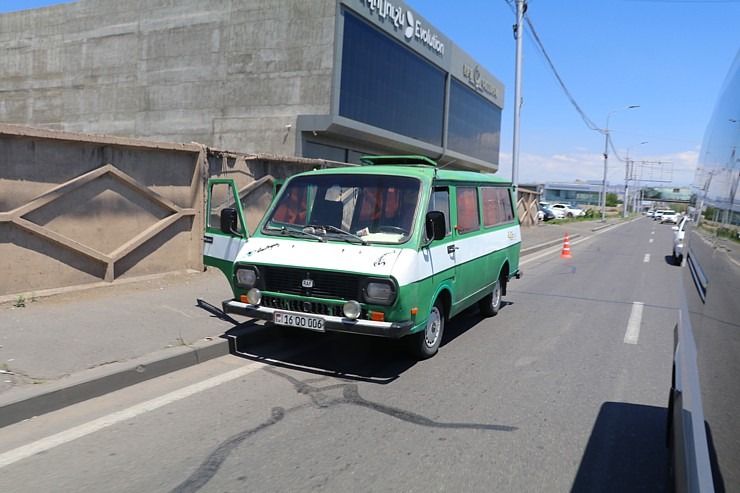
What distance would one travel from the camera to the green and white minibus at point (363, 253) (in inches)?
210

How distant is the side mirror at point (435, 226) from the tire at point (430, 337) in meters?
0.80

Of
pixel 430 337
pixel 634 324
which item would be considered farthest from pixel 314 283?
pixel 634 324

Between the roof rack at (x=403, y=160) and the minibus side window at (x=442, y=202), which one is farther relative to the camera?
the roof rack at (x=403, y=160)

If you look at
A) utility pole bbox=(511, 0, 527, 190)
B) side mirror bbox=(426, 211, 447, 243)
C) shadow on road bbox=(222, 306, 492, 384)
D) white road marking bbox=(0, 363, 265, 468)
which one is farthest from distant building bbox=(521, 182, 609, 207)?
white road marking bbox=(0, 363, 265, 468)

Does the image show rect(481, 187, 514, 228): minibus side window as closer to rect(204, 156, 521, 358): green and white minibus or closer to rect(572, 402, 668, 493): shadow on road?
rect(204, 156, 521, 358): green and white minibus

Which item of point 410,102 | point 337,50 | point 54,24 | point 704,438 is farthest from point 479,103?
point 704,438

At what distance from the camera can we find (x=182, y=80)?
30531 millimetres

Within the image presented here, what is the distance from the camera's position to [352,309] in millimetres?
5320

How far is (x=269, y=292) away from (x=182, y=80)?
92.0 feet

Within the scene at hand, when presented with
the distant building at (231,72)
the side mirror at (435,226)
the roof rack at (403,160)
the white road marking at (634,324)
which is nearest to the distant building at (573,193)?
the distant building at (231,72)

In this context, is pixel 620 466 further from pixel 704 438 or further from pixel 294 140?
pixel 294 140

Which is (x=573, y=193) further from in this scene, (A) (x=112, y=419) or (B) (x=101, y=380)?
(A) (x=112, y=419)

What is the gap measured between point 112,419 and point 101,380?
1.95ft

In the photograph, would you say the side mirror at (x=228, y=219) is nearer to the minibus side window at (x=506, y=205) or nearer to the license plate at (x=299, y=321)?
the license plate at (x=299, y=321)
